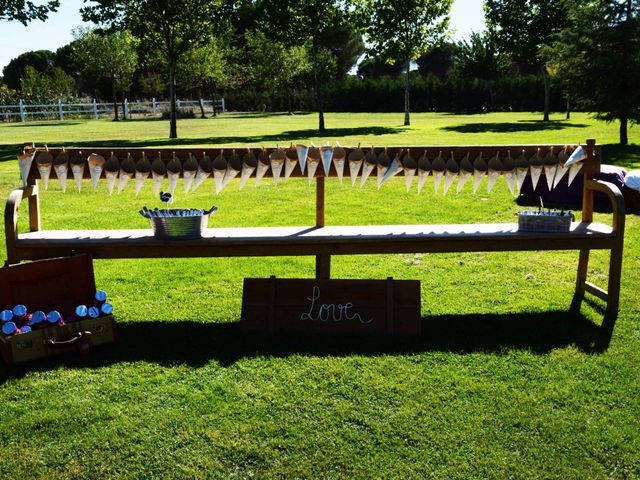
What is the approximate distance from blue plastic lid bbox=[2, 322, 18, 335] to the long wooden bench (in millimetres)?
623

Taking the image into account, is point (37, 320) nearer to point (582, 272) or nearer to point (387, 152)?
point (387, 152)

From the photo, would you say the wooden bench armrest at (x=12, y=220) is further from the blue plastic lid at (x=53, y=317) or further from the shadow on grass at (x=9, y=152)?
the shadow on grass at (x=9, y=152)

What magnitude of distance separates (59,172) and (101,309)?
103cm

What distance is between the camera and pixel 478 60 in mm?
42844

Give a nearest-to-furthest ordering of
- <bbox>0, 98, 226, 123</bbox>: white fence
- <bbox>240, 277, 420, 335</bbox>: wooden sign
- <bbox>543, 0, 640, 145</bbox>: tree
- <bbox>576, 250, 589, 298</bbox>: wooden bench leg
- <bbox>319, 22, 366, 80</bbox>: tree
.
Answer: <bbox>240, 277, 420, 335</bbox>: wooden sign
<bbox>576, 250, 589, 298</bbox>: wooden bench leg
<bbox>543, 0, 640, 145</bbox>: tree
<bbox>0, 98, 226, 123</bbox>: white fence
<bbox>319, 22, 366, 80</bbox>: tree

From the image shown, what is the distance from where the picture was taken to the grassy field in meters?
3.02

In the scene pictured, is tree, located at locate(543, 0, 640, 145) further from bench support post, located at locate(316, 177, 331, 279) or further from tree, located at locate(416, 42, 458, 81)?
tree, located at locate(416, 42, 458, 81)

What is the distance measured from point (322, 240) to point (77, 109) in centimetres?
4672

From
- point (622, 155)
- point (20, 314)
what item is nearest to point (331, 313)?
point (20, 314)

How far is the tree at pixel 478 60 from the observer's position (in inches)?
1672

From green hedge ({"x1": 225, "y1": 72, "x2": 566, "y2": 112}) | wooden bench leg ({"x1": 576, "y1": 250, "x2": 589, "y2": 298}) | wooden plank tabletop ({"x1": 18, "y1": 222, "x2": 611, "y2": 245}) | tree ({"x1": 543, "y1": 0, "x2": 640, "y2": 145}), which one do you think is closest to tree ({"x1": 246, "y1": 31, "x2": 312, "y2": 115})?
green hedge ({"x1": 225, "y1": 72, "x2": 566, "y2": 112})

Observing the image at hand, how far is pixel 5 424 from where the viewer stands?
3330mm

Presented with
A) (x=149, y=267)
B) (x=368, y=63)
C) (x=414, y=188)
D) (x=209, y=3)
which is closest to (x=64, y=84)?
(x=209, y=3)

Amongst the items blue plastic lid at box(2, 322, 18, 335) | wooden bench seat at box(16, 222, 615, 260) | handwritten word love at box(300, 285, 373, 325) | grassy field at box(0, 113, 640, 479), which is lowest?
grassy field at box(0, 113, 640, 479)
